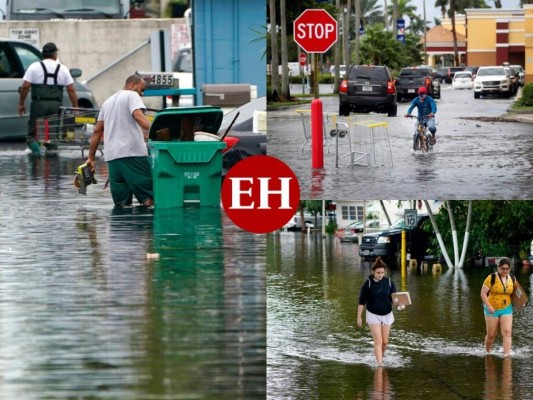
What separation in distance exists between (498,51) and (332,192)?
1.09 metres

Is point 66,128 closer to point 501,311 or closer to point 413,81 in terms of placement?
point 501,311

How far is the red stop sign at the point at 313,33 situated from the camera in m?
6.80

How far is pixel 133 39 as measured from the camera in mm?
21438

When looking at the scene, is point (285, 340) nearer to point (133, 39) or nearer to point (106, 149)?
point (106, 149)

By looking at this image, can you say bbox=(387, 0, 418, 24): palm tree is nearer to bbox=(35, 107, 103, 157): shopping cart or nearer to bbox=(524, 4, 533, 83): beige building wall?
bbox=(524, 4, 533, 83): beige building wall

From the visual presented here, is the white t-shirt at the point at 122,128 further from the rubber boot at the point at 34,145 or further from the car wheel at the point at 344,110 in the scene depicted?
the rubber boot at the point at 34,145

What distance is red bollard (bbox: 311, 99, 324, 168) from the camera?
274 inches

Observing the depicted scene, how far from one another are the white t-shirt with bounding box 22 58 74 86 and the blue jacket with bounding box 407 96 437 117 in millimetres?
7778

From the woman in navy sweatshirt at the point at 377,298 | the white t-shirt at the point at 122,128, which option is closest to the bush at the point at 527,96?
the woman in navy sweatshirt at the point at 377,298

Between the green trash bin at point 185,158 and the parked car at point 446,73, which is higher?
the parked car at point 446,73

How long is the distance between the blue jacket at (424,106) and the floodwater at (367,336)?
1.02m

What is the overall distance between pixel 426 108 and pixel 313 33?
2.99 ft

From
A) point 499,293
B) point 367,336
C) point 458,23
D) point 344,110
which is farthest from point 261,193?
point 367,336

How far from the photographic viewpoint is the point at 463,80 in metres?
7.32
